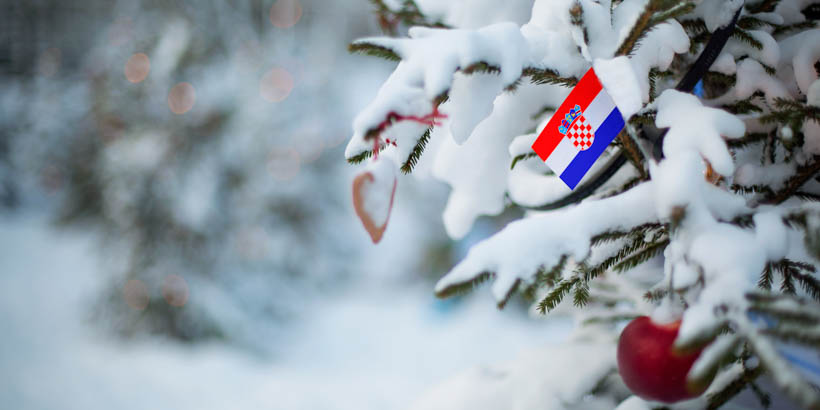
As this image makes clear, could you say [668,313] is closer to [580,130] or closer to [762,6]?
[580,130]

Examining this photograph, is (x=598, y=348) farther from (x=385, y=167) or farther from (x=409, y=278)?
(x=409, y=278)

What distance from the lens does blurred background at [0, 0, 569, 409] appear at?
2.15 m

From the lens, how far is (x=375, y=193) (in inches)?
15.4

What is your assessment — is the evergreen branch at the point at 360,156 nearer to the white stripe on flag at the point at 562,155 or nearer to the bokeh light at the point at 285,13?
the white stripe on flag at the point at 562,155

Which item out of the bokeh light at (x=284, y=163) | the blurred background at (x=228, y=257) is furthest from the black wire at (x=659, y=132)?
the bokeh light at (x=284, y=163)

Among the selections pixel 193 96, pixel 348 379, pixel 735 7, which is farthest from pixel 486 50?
pixel 193 96

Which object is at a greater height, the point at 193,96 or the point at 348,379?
the point at 193,96

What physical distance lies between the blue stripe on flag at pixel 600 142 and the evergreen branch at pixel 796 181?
0.21 metres

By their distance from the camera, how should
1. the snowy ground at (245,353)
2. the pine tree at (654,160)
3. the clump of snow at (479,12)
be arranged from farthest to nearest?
the snowy ground at (245,353), the clump of snow at (479,12), the pine tree at (654,160)

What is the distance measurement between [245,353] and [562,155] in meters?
2.35

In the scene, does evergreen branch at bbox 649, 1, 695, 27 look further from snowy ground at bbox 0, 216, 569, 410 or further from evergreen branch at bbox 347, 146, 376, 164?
snowy ground at bbox 0, 216, 569, 410

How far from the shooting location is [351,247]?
10.1ft

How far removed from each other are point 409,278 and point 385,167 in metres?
2.72

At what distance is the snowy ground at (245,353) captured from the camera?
6.40 ft
